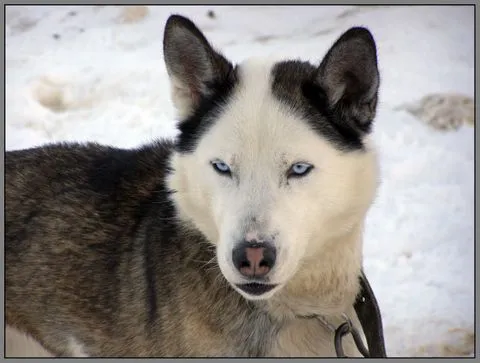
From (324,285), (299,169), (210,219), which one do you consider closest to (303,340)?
(324,285)

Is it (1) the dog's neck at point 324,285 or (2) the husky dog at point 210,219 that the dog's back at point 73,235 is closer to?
(2) the husky dog at point 210,219

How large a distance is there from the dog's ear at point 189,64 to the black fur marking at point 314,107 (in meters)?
0.27

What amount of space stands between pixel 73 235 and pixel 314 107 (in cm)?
144

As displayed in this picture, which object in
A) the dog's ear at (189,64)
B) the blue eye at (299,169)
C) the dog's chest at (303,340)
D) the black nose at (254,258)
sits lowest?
the dog's chest at (303,340)

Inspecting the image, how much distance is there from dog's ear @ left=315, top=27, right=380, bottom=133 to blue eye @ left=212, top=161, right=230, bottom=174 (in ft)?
1.78

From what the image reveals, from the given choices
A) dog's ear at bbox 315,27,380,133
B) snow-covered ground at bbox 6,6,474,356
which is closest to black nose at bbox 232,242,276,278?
dog's ear at bbox 315,27,380,133

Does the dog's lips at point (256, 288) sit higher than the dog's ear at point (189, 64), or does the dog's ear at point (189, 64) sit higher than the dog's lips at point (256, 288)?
the dog's ear at point (189, 64)

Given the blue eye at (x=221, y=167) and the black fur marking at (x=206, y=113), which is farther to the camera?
the black fur marking at (x=206, y=113)

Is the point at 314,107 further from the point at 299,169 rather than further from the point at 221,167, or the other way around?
the point at 221,167

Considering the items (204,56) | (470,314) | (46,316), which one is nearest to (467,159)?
(470,314)

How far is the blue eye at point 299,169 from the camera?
7.88 ft

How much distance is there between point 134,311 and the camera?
3.00 meters

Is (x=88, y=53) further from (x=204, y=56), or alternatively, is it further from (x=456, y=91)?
(x=204, y=56)

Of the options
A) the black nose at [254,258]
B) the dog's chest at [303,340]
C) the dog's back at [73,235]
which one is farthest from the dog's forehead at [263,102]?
the dog's chest at [303,340]
